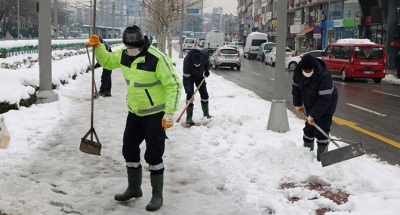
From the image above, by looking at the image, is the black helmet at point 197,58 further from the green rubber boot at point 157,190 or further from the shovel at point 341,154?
the green rubber boot at point 157,190

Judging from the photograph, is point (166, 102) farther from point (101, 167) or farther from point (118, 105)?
point (118, 105)

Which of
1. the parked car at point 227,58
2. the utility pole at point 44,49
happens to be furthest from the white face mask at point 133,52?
the parked car at point 227,58

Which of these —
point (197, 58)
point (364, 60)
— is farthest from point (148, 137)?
point (364, 60)

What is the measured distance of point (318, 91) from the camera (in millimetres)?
6402

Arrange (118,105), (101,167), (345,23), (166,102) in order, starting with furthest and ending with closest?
(345,23)
(118,105)
(101,167)
(166,102)

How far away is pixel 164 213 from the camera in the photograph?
4941 mm

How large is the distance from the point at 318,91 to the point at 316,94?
83 mm

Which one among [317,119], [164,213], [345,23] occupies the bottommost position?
[164,213]

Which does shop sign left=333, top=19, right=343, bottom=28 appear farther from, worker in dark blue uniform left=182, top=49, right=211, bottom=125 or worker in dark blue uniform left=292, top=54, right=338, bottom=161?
worker in dark blue uniform left=292, top=54, right=338, bottom=161

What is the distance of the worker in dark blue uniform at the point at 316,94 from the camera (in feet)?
20.7

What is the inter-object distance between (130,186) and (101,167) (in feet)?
4.88

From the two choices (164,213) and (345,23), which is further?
(345,23)

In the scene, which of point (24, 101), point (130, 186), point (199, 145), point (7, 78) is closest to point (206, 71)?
point (199, 145)

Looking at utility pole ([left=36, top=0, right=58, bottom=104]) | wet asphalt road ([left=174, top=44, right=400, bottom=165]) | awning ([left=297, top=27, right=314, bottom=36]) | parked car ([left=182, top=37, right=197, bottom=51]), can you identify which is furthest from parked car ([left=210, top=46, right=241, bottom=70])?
parked car ([left=182, top=37, right=197, bottom=51])
